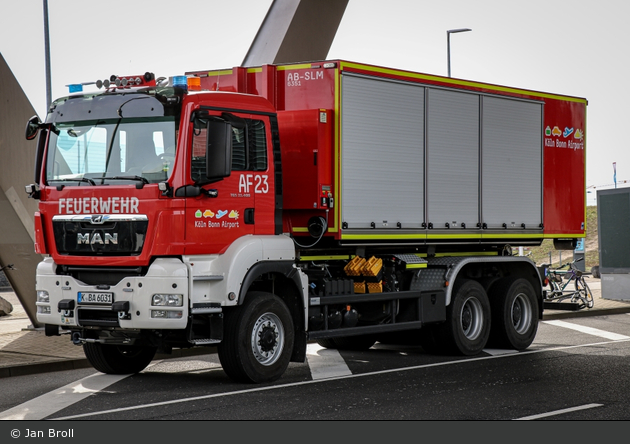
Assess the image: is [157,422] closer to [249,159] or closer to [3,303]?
[249,159]

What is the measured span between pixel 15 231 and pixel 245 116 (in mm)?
6857

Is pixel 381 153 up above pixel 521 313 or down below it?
above

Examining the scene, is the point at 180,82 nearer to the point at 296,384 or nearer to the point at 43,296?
the point at 43,296

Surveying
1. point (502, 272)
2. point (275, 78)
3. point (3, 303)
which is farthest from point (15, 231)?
point (502, 272)

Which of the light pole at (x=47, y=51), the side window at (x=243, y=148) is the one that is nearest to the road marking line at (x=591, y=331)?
the side window at (x=243, y=148)

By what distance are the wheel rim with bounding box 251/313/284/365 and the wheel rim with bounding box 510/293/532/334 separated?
15.6 feet

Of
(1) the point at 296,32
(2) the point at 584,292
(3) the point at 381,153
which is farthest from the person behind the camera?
(2) the point at 584,292

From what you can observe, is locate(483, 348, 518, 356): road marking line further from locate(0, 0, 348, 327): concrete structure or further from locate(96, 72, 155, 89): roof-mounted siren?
locate(96, 72, 155, 89): roof-mounted siren

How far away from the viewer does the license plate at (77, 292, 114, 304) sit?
32.3 feet

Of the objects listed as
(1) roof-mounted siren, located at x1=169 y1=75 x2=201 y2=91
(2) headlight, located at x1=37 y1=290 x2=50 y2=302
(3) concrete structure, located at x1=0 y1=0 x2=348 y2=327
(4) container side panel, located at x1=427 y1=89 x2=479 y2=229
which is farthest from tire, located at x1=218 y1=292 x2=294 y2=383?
(3) concrete structure, located at x1=0 y1=0 x2=348 y2=327

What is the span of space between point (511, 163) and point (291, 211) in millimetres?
4301

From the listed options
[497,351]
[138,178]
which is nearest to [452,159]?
[497,351]

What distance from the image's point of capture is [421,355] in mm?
13359

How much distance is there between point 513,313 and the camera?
14.2 metres
